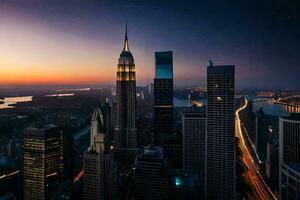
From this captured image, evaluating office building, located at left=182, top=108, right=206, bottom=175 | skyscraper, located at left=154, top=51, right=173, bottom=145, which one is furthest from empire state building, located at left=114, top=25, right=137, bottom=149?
office building, located at left=182, top=108, right=206, bottom=175

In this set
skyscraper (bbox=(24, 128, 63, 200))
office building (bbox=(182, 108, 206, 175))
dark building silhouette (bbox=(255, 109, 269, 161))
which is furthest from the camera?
dark building silhouette (bbox=(255, 109, 269, 161))

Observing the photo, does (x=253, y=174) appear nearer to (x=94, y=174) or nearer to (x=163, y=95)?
(x=94, y=174)

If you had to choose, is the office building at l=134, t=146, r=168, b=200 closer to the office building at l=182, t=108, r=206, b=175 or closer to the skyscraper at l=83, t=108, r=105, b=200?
the skyscraper at l=83, t=108, r=105, b=200

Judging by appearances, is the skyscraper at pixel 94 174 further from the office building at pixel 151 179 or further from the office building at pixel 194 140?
the office building at pixel 194 140

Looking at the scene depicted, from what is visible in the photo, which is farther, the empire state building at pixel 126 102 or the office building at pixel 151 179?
the empire state building at pixel 126 102

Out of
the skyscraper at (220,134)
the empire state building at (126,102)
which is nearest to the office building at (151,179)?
the skyscraper at (220,134)

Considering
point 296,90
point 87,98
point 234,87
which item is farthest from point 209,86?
point 87,98

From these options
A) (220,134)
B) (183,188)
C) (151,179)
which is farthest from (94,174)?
(220,134)
